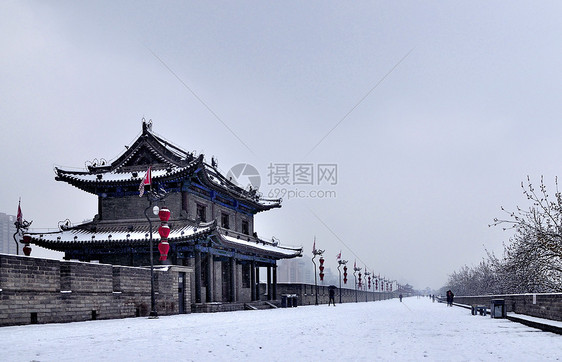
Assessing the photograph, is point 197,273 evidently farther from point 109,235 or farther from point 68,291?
point 68,291

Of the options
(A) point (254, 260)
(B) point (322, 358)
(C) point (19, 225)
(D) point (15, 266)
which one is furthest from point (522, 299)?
(C) point (19, 225)

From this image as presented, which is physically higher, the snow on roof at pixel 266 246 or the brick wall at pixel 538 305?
the snow on roof at pixel 266 246

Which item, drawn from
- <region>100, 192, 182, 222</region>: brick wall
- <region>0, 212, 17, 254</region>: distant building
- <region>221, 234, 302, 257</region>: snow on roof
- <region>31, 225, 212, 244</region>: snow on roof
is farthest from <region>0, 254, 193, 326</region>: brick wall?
<region>0, 212, 17, 254</region>: distant building

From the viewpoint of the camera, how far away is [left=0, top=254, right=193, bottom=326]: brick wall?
1514cm

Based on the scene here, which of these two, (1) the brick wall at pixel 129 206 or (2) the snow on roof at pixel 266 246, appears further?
(2) the snow on roof at pixel 266 246

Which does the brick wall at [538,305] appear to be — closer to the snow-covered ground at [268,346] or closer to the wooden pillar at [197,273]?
the snow-covered ground at [268,346]

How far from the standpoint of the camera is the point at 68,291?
17203mm

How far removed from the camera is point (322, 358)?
29.0 feet

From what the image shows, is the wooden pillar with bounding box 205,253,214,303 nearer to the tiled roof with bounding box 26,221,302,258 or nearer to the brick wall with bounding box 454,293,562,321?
the tiled roof with bounding box 26,221,302,258

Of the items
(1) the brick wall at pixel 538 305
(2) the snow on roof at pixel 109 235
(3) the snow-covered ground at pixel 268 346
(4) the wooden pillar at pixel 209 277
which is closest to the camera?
(3) the snow-covered ground at pixel 268 346

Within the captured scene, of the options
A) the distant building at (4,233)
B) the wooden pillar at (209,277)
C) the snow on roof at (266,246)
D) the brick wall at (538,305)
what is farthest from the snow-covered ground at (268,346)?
the distant building at (4,233)

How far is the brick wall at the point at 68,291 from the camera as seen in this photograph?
1514 cm

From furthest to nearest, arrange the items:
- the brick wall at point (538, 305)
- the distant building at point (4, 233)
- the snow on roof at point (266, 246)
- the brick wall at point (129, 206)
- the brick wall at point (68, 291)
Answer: the distant building at point (4, 233) < the snow on roof at point (266, 246) < the brick wall at point (129, 206) < the brick wall at point (538, 305) < the brick wall at point (68, 291)

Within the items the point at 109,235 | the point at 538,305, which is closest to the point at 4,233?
the point at 109,235
